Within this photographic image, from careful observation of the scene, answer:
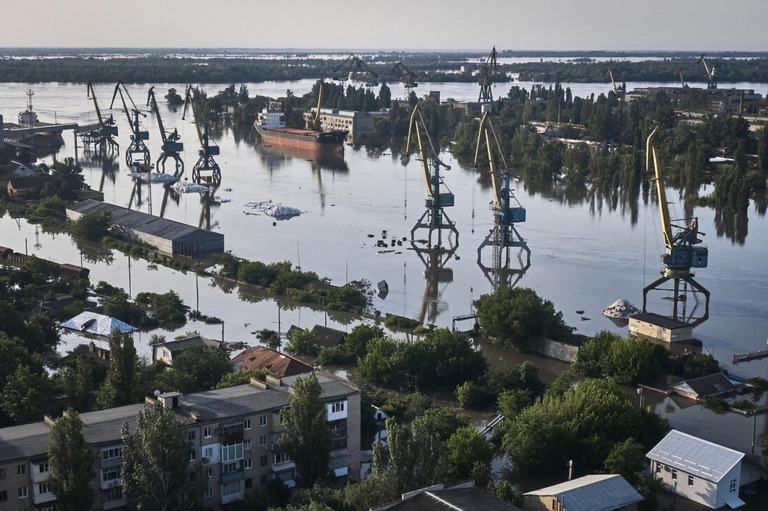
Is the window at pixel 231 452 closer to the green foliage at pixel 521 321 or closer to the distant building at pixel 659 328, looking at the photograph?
the green foliage at pixel 521 321

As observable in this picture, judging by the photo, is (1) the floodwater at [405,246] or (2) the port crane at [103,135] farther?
(2) the port crane at [103,135]

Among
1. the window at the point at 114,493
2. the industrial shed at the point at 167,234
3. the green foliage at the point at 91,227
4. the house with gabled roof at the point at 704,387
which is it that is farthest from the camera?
the green foliage at the point at 91,227

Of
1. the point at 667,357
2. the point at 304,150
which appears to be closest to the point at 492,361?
the point at 667,357

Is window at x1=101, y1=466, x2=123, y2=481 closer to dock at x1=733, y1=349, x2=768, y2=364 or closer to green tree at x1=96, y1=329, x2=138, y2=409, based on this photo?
green tree at x1=96, y1=329, x2=138, y2=409

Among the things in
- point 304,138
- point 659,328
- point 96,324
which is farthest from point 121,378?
point 304,138

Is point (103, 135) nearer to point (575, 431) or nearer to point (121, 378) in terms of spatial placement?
point (121, 378)

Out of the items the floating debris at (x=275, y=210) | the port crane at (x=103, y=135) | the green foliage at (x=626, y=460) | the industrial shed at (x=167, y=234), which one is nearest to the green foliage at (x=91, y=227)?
the industrial shed at (x=167, y=234)

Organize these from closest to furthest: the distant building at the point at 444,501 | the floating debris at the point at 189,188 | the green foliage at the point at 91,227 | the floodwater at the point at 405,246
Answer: the distant building at the point at 444,501
the floodwater at the point at 405,246
the green foliage at the point at 91,227
the floating debris at the point at 189,188

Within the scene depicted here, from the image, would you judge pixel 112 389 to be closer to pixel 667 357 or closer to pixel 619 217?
pixel 667 357
